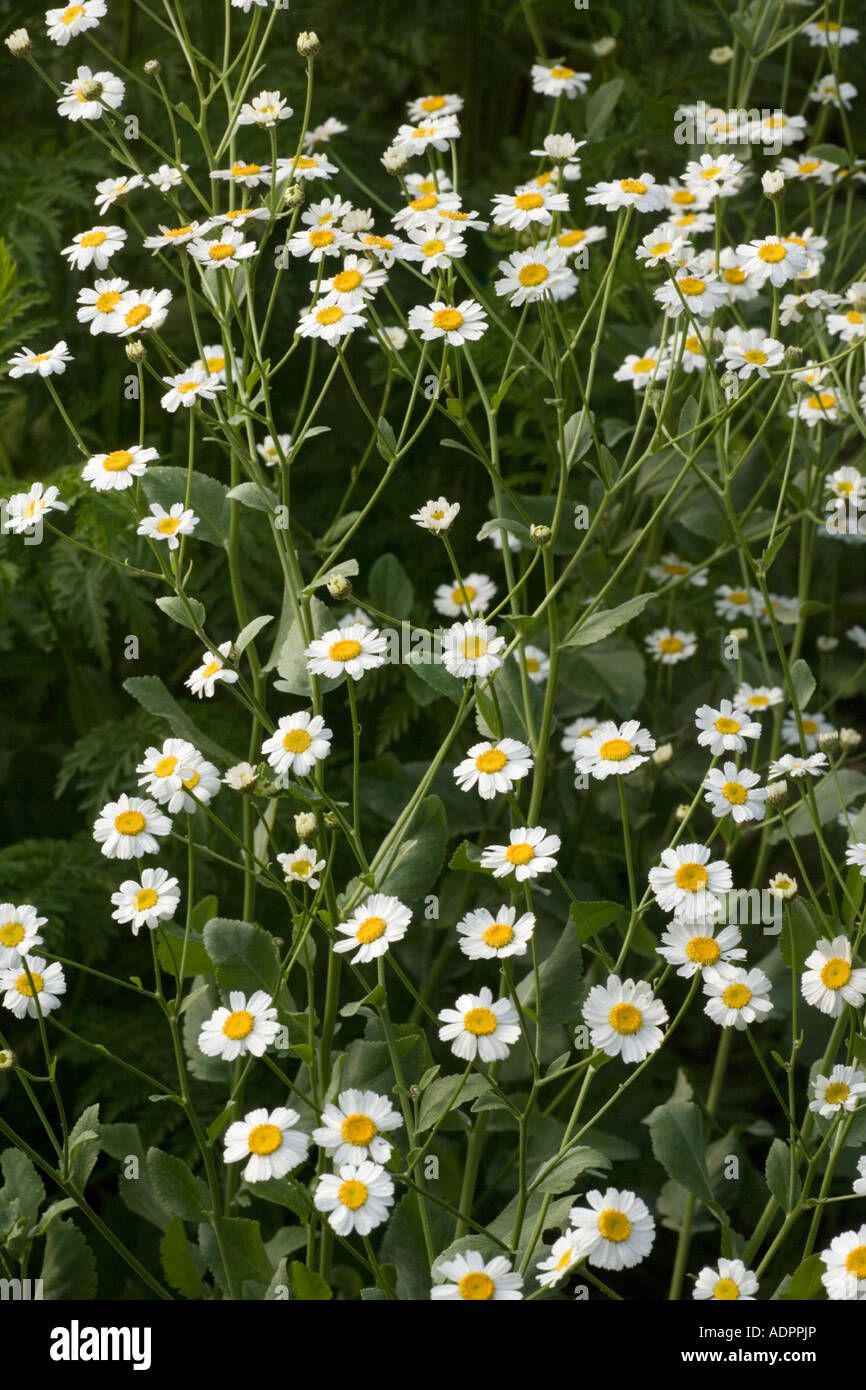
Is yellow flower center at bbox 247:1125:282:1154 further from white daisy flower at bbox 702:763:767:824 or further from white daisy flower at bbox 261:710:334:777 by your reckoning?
white daisy flower at bbox 702:763:767:824

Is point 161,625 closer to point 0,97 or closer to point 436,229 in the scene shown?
point 0,97

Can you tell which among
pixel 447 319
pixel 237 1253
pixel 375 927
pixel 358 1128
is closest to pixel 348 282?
pixel 447 319

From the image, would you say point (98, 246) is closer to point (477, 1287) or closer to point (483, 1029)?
point (483, 1029)

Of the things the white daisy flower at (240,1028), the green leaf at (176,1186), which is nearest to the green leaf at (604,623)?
the white daisy flower at (240,1028)

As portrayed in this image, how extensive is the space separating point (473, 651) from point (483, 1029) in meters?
0.20

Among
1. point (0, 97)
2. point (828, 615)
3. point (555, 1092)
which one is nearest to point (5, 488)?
point (0, 97)

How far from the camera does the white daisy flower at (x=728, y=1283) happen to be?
704 mm

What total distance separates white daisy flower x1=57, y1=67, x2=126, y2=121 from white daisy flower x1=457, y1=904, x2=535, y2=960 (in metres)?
0.55

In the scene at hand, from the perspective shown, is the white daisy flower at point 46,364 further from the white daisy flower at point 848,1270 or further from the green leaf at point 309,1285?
the white daisy flower at point 848,1270

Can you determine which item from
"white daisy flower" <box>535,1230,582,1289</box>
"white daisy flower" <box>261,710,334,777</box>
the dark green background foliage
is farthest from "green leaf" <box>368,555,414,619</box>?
"white daisy flower" <box>535,1230,582,1289</box>

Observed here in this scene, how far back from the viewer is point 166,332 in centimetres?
137

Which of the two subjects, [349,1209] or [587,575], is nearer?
[349,1209]

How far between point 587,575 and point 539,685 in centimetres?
9

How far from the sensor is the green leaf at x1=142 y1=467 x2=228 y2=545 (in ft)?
3.10
